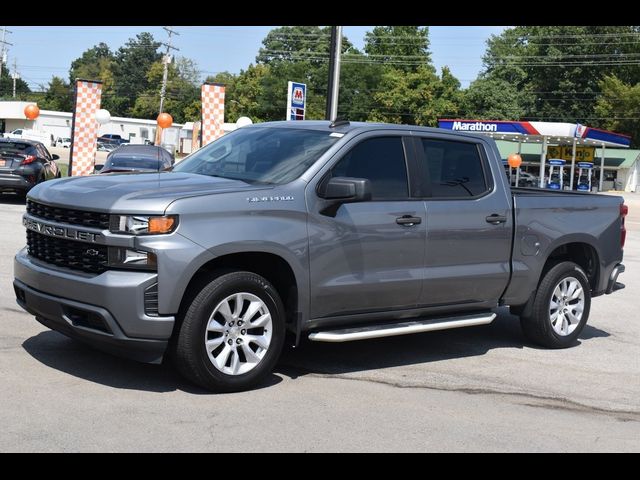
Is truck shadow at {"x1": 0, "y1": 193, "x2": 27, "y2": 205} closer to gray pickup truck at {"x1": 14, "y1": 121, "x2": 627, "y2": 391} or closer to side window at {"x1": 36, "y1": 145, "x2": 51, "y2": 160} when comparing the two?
side window at {"x1": 36, "y1": 145, "x2": 51, "y2": 160}

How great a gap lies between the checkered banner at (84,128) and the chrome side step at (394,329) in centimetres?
2157

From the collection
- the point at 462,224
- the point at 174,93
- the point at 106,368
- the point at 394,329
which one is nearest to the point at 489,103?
the point at 174,93

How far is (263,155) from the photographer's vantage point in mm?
6926

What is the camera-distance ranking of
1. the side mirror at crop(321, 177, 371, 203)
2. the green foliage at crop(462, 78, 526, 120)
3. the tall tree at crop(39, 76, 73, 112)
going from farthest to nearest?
the tall tree at crop(39, 76, 73, 112), the green foliage at crop(462, 78, 526, 120), the side mirror at crop(321, 177, 371, 203)

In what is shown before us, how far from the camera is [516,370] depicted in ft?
24.2

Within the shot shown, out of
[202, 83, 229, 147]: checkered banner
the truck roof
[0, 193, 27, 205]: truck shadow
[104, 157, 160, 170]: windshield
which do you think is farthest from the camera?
[202, 83, 229, 147]: checkered banner

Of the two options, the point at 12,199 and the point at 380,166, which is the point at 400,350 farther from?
the point at 12,199

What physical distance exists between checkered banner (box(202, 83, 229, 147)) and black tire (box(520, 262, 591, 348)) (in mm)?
21097

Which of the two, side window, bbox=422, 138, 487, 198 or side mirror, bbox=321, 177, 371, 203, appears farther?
side window, bbox=422, 138, 487, 198

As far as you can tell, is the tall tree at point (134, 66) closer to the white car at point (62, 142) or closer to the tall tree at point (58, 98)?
the tall tree at point (58, 98)

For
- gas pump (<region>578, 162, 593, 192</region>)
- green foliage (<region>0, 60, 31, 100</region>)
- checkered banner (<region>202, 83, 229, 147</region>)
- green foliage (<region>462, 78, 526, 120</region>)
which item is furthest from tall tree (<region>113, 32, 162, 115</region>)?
checkered banner (<region>202, 83, 229, 147</region>)

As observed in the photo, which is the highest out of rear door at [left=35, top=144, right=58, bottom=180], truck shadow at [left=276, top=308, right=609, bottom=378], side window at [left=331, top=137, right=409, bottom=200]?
side window at [left=331, top=137, right=409, bottom=200]

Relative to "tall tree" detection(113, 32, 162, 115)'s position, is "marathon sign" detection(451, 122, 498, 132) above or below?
below

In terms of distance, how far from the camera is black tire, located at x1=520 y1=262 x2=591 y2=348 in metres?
8.07
